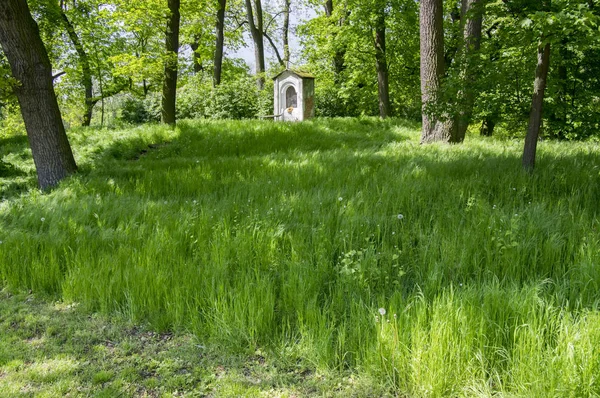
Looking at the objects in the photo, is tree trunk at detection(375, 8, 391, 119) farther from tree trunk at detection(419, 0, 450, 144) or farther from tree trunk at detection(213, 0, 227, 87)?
tree trunk at detection(213, 0, 227, 87)

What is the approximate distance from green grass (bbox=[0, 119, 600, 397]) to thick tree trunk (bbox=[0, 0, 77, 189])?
0.69 meters

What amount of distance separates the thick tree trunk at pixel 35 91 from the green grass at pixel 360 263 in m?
0.69

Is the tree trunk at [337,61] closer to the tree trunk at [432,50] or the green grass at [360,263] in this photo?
the tree trunk at [432,50]

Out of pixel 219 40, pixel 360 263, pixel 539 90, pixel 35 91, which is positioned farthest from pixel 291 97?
pixel 360 263

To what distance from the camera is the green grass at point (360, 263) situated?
92.4 inches

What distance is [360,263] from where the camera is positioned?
3396 millimetres

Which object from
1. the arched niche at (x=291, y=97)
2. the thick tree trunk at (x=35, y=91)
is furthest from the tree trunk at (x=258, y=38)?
the thick tree trunk at (x=35, y=91)

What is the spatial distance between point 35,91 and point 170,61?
5.54 metres

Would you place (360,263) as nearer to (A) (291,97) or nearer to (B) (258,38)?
(A) (291,97)

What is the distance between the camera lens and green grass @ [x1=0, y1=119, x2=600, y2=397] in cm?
235

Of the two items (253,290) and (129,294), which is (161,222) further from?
(253,290)

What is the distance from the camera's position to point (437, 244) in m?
3.69

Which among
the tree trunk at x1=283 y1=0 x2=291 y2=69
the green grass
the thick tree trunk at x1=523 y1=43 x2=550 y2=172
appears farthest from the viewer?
the tree trunk at x1=283 y1=0 x2=291 y2=69

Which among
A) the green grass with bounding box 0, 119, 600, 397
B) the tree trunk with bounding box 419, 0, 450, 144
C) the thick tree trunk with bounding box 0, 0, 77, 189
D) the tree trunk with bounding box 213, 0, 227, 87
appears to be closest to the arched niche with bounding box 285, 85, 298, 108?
the tree trunk with bounding box 213, 0, 227, 87
